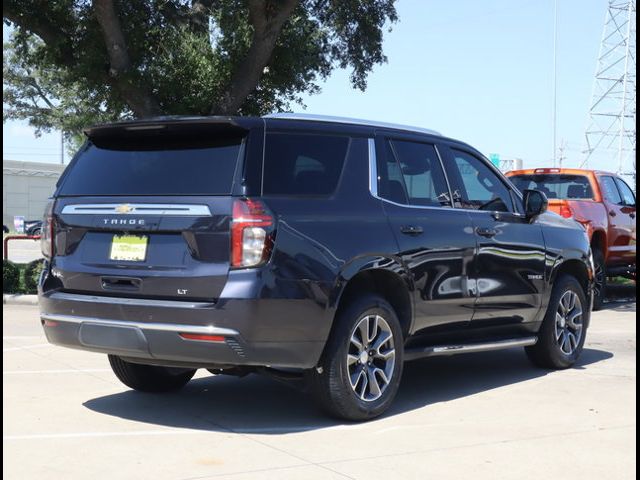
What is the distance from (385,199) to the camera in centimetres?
679

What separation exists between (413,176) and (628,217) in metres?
9.06

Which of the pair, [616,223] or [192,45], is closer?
[616,223]

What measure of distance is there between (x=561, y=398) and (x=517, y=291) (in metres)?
0.99

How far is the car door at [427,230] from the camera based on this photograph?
22.5ft

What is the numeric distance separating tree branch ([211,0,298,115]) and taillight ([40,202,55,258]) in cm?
980

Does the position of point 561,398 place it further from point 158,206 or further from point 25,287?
point 25,287

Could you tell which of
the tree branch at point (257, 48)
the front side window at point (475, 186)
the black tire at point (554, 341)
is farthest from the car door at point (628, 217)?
the front side window at point (475, 186)

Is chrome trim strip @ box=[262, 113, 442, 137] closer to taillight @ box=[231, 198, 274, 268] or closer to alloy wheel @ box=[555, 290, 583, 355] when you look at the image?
taillight @ box=[231, 198, 274, 268]

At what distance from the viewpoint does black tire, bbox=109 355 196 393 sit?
7.28 metres

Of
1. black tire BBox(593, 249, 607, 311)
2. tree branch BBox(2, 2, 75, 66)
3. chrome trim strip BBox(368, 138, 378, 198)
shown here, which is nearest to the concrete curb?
tree branch BBox(2, 2, 75, 66)

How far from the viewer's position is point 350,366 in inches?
252

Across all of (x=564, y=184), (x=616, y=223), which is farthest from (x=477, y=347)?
(x=616, y=223)

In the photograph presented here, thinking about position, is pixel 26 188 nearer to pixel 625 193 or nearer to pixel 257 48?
pixel 257 48

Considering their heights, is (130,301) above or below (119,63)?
below
